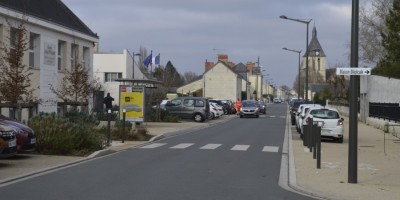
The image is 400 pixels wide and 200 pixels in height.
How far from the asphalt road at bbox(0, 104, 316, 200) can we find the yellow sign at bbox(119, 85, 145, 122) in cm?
1011

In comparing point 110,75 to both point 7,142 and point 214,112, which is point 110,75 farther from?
point 7,142

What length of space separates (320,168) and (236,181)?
3168mm

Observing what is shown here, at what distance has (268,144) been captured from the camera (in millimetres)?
23312

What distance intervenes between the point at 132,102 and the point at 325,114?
1005 cm

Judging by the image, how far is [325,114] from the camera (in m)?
25.3

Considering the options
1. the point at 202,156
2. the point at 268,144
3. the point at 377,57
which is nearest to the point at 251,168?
the point at 202,156

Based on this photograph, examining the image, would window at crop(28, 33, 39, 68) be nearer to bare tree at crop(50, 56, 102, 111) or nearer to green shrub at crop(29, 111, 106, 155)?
bare tree at crop(50, 56, 102, 111)

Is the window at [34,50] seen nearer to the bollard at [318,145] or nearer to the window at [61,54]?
the window at [61,54]

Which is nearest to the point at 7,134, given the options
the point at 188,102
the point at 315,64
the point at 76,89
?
the point at 76,89

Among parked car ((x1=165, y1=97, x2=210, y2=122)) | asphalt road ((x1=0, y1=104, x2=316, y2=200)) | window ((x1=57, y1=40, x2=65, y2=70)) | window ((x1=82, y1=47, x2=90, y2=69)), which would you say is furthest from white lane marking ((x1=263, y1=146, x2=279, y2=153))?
parked car ((x1=165, y1=97, x2=210, y2=122))

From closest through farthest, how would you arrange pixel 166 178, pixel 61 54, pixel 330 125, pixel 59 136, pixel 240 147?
pixel 166 178 → pixel 59 136 → pixel 240 147 → pixel 330 125 → pixel 61 54

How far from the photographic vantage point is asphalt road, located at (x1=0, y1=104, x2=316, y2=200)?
410 inches

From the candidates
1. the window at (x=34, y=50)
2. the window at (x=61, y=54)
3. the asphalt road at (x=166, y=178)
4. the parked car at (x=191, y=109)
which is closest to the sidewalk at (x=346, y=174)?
the asphalt road at (x=166, y=178)

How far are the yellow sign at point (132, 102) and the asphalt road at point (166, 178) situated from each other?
10.1 metres
